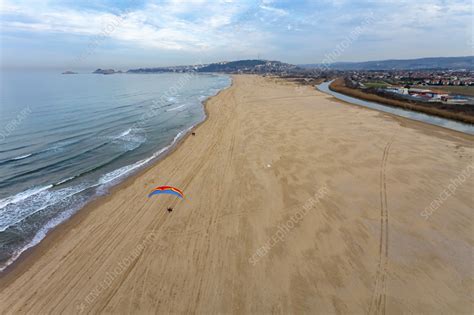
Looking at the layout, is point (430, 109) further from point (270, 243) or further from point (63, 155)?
point (63, 155)

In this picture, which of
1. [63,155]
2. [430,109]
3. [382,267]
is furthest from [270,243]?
[430,109]

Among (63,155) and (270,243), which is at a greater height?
(63,155)

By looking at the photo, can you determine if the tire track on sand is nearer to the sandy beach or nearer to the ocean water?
the sandy beach

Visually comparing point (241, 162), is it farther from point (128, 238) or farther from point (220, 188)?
point (128, 238)

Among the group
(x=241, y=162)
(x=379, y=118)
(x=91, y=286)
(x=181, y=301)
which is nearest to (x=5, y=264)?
(x=91, y=286)

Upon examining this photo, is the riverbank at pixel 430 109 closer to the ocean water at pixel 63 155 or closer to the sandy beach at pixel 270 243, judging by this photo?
the sandy beach at pixel 270 243

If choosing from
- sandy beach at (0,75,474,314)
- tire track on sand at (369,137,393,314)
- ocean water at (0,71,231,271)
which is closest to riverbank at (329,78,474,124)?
sandy beach at (0,75,474,314)

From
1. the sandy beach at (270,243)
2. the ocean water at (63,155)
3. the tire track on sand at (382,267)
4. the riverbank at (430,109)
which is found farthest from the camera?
the riverbank at (430,109)

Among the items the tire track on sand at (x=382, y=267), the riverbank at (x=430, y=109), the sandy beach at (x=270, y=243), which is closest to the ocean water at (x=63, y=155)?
the sandy beach at (x=270, y=243)
